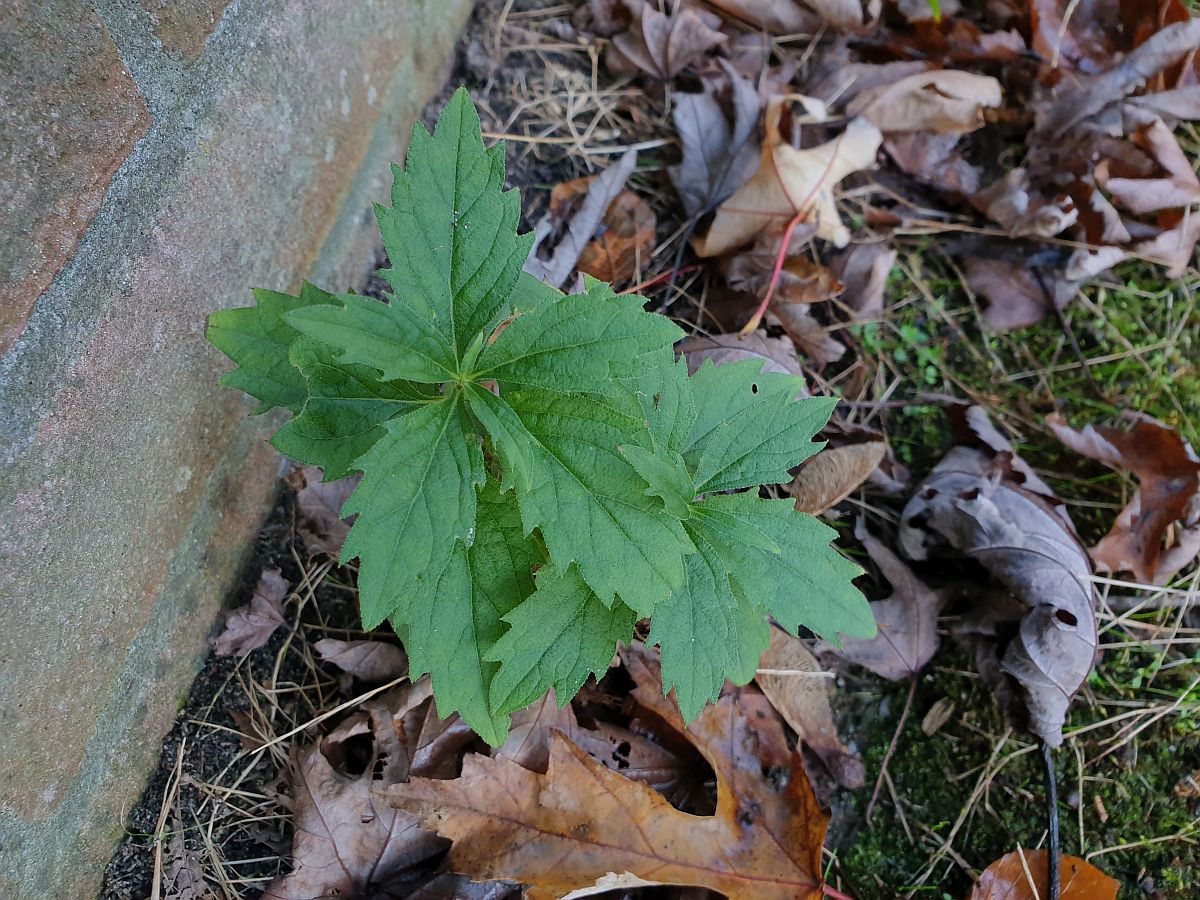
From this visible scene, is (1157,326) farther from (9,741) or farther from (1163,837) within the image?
(9,741)

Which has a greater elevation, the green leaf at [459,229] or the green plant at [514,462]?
the green leaf at [459,229]

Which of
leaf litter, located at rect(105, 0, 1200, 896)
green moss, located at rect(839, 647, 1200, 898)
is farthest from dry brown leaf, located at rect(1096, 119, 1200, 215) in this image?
green moss, located at rect(839, 647, 1200, 898)

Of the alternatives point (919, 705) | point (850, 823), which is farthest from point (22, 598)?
point (919, 705)

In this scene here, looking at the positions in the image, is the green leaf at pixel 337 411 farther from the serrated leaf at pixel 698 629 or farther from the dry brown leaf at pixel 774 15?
the dry brown leaf at pixel 774 15

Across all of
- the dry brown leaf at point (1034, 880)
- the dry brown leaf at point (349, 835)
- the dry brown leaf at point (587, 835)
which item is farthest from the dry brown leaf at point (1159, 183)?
the dry brown leaf at point (349, 835)

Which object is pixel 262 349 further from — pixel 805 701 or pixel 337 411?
pixel 805 701

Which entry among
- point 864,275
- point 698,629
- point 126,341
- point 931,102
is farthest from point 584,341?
point 931,102
